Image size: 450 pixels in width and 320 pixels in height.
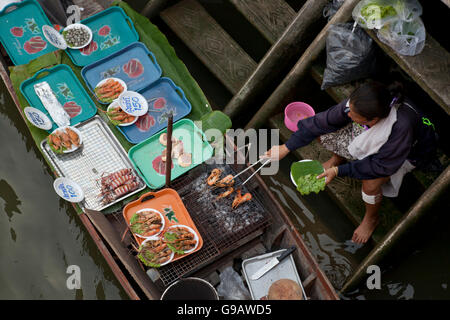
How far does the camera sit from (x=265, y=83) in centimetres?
487

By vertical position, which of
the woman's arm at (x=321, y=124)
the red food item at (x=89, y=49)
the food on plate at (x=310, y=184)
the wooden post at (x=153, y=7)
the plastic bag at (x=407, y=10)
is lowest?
the red food item at (x=89, y=49)

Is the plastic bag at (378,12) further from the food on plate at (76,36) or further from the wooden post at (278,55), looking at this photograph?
the food on plate at (76,36)

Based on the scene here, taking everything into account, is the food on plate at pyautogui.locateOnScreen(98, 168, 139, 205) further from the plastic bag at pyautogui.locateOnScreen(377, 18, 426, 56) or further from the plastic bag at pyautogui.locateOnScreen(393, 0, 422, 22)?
the plastic bag at pyautogui.locateOnScreen(393, 0, 422, 22)

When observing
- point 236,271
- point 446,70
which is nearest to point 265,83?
point 446,70

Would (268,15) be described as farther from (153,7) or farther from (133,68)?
(133,68)

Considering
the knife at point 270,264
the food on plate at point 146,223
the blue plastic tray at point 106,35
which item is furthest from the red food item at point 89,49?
the knife at point 270,264

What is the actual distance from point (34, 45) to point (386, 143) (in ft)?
13.1

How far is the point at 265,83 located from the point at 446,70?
193 cm

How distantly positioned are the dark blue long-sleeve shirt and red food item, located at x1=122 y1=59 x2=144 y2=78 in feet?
6.35

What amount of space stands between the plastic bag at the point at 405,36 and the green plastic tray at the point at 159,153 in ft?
6.58

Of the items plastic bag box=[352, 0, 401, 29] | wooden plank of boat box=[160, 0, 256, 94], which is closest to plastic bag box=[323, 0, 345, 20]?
plastic bag box=[352, 0, 401, 29]

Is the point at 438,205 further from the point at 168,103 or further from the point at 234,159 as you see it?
the point at 168,103

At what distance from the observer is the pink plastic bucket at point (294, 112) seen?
4785 millimetres

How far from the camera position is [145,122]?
439 centimetres
